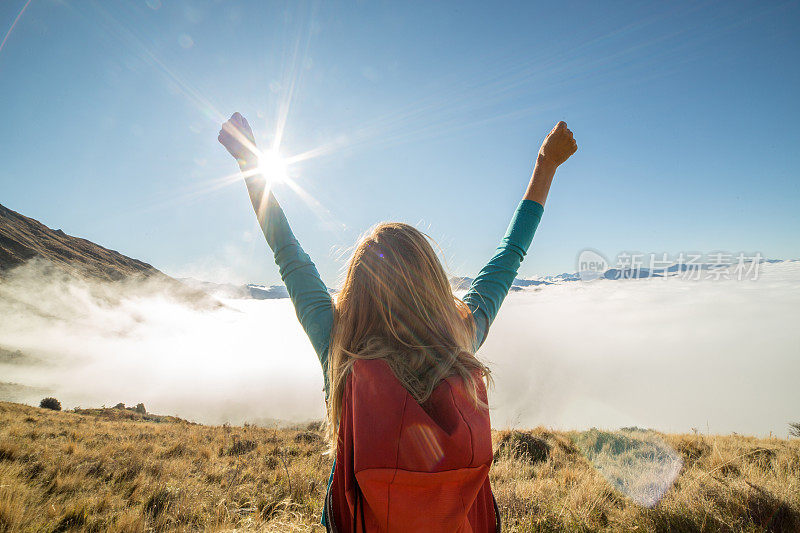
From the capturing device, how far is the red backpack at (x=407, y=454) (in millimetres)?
869

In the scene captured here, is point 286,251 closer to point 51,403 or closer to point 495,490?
point 495,490

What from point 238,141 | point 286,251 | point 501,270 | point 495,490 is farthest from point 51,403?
point 501,270

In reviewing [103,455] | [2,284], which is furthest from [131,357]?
[103,455]

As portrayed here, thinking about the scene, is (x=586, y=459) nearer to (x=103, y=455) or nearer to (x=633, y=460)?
(x=633, y=460)

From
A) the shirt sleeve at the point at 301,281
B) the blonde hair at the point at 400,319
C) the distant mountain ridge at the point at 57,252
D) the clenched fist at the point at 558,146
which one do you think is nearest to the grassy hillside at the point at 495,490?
the shirt sleeve at the point at 301,281

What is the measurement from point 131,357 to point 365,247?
691 feet

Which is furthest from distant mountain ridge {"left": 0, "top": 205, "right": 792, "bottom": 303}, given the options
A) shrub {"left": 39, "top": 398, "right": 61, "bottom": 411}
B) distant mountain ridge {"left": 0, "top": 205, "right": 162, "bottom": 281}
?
shrub {"left": 39, "top": 398, "right": 61, "bottom": 411}

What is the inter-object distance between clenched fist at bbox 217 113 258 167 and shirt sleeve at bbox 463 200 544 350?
146cm

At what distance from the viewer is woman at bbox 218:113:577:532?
2.91 feet

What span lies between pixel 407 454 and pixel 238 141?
184 centimetres

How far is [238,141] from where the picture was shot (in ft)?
6.11

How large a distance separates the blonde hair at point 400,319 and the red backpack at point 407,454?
11cm

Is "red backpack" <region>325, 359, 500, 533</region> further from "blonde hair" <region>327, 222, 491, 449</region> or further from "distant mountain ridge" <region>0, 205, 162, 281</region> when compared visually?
"distant mountain ridge" <region>0, 205, 162, 281</region>

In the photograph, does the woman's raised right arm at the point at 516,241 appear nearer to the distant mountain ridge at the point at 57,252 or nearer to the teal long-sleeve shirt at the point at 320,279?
the teal long-sleeve shirt at the point at 320,279
